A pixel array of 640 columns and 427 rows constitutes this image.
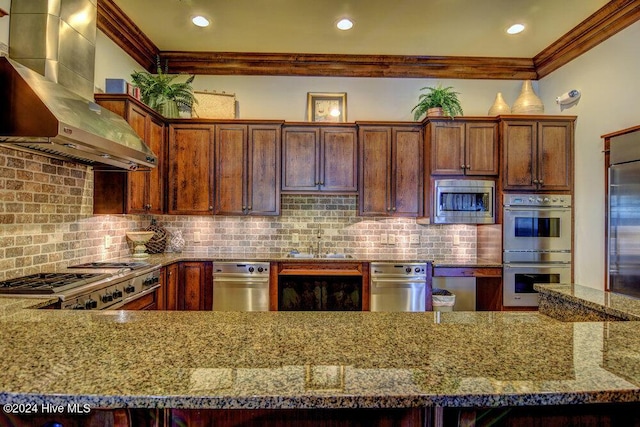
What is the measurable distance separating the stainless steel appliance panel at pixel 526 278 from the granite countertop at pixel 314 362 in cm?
251

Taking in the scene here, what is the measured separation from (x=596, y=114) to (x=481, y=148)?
1.03 metres

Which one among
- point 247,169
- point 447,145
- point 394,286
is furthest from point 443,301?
point 247,169

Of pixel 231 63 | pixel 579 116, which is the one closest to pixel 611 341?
pixel 579 116

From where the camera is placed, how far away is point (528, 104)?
380 centimetres

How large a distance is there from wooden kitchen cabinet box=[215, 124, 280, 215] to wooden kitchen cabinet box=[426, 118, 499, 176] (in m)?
1.77

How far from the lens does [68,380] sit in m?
0.77

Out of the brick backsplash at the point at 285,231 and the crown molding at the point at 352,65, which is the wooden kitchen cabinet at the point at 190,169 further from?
the crown molding at the point at 352,65

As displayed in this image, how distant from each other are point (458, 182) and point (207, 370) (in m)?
3.48

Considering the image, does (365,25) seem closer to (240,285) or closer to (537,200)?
(537,200)

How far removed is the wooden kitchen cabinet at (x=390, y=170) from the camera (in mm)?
3922

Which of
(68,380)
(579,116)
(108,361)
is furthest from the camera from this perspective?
(579,116)

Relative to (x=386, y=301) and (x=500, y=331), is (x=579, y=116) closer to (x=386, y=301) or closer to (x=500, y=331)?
(x=386, y=301)

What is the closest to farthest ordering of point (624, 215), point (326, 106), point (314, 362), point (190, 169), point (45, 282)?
point (314, 362) → point (45, 282) → point (624, 215) → point (190, 169) → point (326, 106)

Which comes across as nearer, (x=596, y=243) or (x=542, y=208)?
(x=596, y=243)
